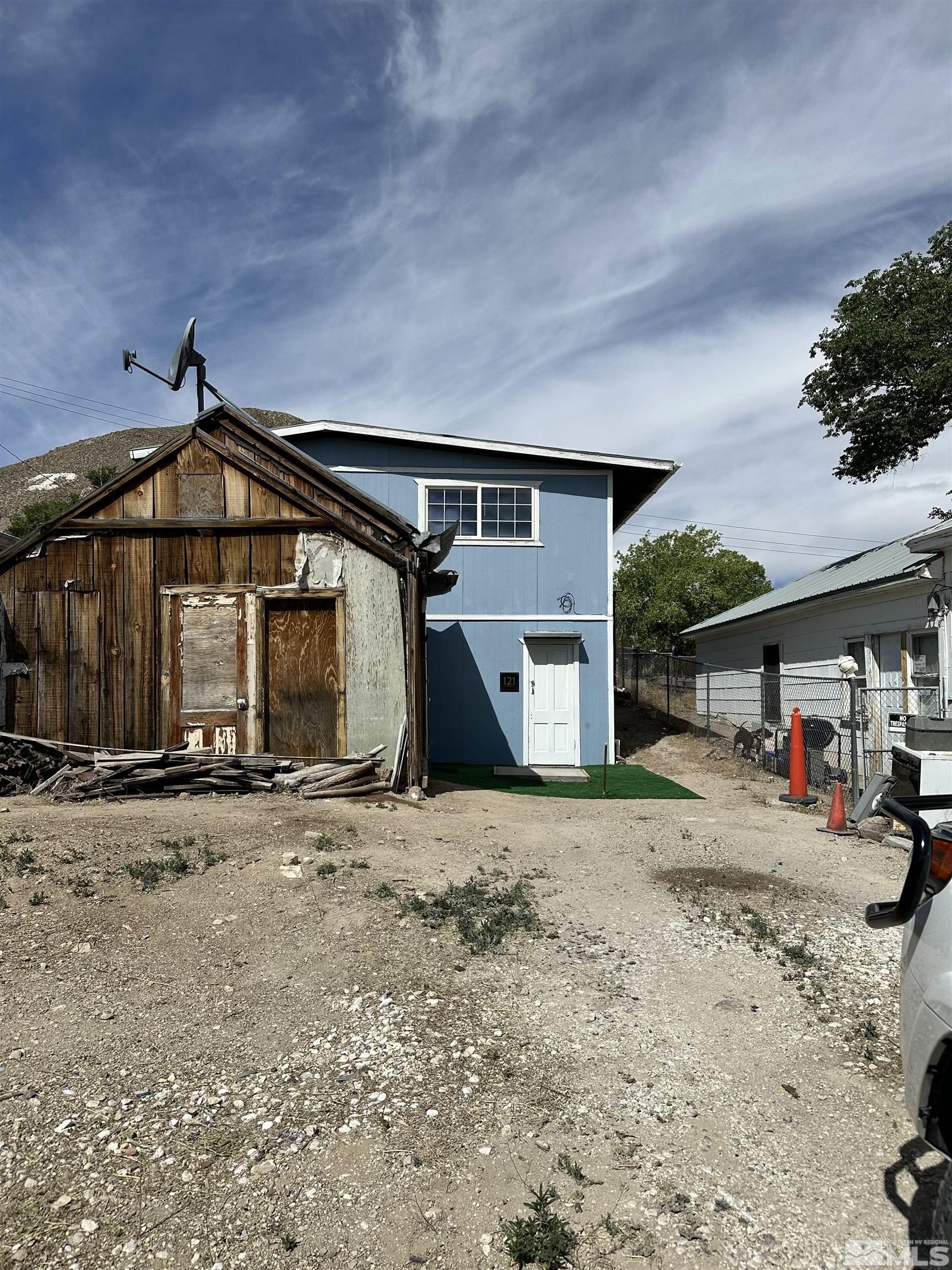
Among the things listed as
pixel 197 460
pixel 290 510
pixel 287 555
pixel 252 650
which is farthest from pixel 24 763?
pixel 290 510

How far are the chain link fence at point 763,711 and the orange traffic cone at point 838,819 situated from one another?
Result: 155 cm

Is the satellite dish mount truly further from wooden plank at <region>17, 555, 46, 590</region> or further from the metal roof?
the metal roof

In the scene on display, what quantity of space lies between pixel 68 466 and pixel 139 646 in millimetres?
78311

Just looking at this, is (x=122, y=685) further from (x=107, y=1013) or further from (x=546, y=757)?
(x=546, y=757)

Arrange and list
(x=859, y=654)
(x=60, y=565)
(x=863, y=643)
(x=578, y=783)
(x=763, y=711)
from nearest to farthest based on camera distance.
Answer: (x=60, y=565), (x=578, y=783), (x=863, y=643), (x=859, y=654), (x=763, y=711)

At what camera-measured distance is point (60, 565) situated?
32.7 feet

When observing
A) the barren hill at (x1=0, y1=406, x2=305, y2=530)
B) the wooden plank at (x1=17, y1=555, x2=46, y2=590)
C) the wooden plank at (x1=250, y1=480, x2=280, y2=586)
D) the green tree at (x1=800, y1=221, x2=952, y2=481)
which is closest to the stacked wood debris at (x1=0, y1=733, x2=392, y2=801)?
the wooden plank at (x1=17, y1=555, x2=46, y2=590)

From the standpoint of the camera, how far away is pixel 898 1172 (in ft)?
9.17

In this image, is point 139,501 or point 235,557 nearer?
point 235,557

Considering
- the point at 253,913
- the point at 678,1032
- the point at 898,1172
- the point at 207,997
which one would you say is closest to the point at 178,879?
the point at 253,913

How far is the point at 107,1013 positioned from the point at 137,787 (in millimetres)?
5348

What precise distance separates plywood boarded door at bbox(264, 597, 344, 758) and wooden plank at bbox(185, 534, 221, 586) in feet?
2.47

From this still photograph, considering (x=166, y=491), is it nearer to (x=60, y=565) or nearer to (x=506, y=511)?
(x=60, y=565)

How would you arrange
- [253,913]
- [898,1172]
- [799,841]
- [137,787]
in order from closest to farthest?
[898,1172] < [253,913] < [799,841] < [137,787]
